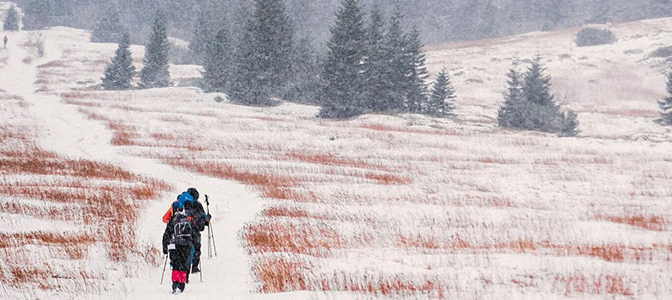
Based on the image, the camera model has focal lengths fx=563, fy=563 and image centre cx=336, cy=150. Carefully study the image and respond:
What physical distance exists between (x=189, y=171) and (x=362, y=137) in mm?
14772

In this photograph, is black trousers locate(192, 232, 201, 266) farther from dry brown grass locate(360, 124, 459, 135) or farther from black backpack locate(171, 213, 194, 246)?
dry brown grass locate(360, 124, 459, 135)

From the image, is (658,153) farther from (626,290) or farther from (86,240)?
(86,240)

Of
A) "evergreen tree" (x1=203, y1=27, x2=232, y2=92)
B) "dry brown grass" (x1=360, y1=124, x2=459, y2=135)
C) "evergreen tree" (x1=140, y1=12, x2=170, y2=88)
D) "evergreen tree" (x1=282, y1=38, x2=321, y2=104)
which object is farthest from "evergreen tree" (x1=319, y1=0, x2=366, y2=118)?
"evergreen tree" (x1=140, y1=12, x2=170, y2=88)

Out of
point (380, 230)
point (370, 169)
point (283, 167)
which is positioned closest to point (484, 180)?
point (370, 169)

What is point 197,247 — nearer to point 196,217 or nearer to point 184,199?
point 196,217

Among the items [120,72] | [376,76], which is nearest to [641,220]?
[376,76]

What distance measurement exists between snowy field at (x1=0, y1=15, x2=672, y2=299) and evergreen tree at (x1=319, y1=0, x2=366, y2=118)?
2625 mm

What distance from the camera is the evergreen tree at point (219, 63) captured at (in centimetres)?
6625

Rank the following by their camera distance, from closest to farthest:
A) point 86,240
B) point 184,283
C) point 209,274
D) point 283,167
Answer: point 184,283, point 209,274, point 86,240, point 283,167

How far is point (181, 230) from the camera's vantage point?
9180mm

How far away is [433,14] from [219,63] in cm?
8579

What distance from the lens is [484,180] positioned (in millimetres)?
24344

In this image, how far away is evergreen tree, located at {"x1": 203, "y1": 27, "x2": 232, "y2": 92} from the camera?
6625 centimetres

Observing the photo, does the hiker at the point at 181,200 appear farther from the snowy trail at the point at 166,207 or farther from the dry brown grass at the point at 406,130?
the dry brown grass at the point at 406,130
